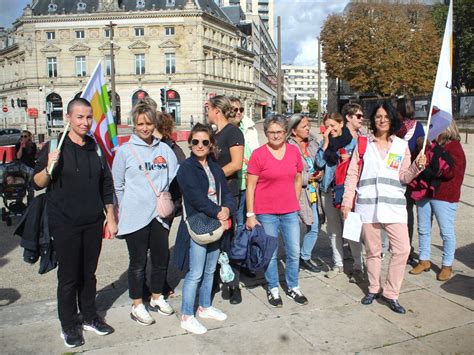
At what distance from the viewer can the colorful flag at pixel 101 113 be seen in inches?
175

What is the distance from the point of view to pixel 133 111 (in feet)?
14.0

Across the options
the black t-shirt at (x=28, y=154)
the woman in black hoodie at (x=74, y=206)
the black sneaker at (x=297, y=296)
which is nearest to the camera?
the woman in black hoodie at (x=74, y=206)

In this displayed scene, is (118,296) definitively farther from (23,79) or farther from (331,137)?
(23,79)

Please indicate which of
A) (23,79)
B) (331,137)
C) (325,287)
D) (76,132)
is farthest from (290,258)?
(23,79)

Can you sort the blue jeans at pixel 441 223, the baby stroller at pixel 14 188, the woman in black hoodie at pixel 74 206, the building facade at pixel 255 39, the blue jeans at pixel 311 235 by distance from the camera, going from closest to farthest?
the woman in black hoodie at pixel 74 206, the blue jeans at pixel 441 223, the blue jeans at pixel 311 235, the baby stroller at pixel 14 188, the building facade at pixel 255 39

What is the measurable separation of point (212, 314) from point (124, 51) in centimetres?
6239

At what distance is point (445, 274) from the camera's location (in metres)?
5.40

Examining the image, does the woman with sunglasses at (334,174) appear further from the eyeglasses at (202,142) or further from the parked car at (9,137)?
the parked car at (9,137)

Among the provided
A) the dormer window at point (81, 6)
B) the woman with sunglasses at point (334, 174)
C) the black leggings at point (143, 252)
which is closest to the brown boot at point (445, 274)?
the woman with sunglasses at point (334, 174)

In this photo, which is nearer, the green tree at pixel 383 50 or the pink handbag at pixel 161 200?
the pink handbag at pixel 161 200

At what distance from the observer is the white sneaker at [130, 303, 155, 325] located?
4285 millimetres

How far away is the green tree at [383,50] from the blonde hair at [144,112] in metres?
42.5

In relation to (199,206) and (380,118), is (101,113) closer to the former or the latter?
(199,206)

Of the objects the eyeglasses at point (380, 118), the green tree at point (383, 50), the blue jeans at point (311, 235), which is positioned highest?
the green tree at point (383, 50)
